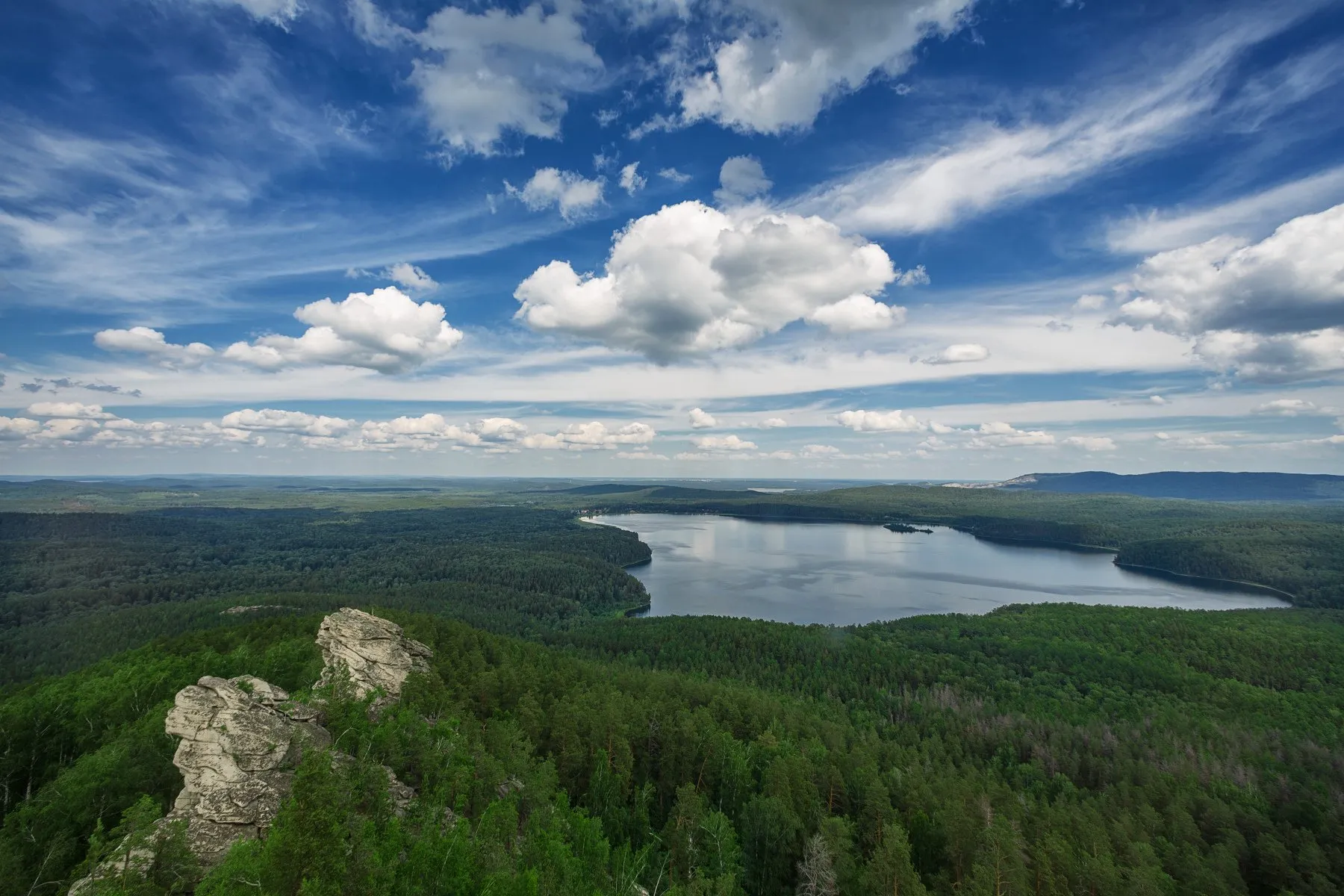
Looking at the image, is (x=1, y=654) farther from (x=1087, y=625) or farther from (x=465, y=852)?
(x=1087, y=625)

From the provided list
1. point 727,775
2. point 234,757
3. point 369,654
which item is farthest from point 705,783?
point 234,757

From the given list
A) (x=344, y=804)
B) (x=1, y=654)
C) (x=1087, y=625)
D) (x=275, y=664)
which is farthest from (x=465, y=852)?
(x=1, y=654)

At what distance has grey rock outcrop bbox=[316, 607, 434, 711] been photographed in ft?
148

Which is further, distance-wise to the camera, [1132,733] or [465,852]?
[1132,733]

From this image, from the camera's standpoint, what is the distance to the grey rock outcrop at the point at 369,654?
148ft

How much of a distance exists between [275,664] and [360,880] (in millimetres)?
36615

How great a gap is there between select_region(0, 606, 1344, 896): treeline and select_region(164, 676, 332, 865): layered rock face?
1.96 m

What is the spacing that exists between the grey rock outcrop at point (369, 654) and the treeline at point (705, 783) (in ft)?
8.71

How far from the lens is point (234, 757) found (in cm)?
2750

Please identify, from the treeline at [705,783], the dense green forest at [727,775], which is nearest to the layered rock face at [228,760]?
the treeline at [705,783]

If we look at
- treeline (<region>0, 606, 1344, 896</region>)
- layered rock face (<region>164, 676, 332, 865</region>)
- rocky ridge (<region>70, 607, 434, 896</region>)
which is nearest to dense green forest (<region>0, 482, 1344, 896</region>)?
treeline (<region>0, 606, 1344, 896</region>)

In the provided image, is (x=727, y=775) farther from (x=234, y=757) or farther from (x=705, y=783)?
(x=234, y=757)

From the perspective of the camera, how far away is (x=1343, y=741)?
67875mm

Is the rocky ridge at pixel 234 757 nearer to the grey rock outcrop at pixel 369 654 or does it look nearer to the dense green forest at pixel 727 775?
the dense green forest at pixel 727 775
